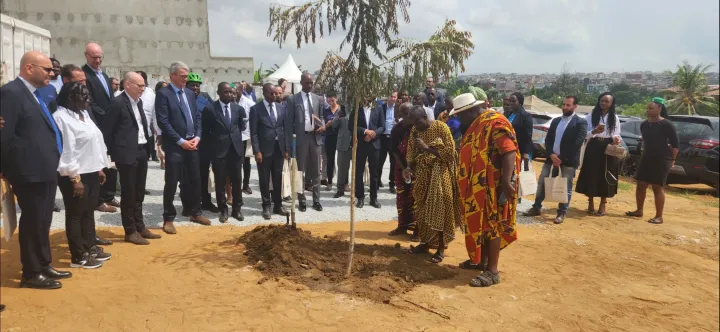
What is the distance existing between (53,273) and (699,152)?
477 inches

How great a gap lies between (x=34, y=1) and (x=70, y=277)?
2262 cm

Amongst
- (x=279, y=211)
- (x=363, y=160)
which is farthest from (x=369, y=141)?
(x=279, y=211)

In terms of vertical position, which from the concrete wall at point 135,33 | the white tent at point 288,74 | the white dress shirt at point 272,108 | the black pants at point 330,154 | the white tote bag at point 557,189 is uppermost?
the concrete wall at point 135,33

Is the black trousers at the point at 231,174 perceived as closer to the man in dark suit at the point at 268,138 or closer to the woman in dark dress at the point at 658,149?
the man in dark suit at the point at 268,138

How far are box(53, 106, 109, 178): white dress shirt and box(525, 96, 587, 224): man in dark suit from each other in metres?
6.41

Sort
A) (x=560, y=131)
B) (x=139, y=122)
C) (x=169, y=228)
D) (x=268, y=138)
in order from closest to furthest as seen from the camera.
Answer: (x=139, y=122)
(x=169, y=228)
(x=268, y=138)
(x=560, y=131)

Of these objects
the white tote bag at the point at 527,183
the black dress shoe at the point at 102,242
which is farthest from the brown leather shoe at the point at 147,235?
the white tote bag at the point at 527,183

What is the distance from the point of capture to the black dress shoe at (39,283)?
169 inches

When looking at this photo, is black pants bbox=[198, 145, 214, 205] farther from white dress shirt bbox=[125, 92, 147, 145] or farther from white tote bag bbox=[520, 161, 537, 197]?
white tote bag bbox=[520, 161, 537, 197]

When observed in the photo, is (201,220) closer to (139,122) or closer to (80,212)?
(139,122)

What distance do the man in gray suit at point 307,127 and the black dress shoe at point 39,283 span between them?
3849 mm

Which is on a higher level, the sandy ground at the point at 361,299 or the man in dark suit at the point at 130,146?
the man in dark suit at the point at 130,146

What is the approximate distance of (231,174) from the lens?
709 centimetres

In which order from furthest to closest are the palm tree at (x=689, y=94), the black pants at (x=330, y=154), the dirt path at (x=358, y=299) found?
the palm tree at (x=689, y=94) → the black pants at (x=330, y=154) → the dirt path at (x=358, y=299)
